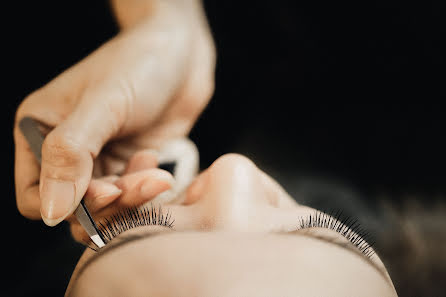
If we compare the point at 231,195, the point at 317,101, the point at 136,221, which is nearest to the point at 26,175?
the point at 136,221

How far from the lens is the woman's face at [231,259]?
463 millimetres

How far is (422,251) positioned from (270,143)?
45 cm

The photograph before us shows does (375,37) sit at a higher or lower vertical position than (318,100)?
higher

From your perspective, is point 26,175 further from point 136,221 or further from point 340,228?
point 340,228

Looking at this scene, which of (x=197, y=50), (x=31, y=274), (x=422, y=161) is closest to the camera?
(x=31, y=274)

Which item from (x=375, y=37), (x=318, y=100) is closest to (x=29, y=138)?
(x=318, y=100)

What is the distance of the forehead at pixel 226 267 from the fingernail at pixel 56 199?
117 millimetres

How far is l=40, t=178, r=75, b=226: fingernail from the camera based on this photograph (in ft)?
1.92

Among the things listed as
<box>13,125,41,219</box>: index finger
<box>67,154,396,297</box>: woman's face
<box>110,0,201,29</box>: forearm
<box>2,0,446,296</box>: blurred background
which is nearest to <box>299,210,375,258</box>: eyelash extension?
<box>67,154,396,297</box>: woman's face

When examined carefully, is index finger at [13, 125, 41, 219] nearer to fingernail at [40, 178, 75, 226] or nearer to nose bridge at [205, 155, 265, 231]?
fingernail at [40, 178, 75, 226]

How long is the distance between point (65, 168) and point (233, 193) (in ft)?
0.90

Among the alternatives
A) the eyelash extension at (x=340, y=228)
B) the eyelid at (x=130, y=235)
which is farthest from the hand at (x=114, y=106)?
the eyelash extension at (x=340, y=228)

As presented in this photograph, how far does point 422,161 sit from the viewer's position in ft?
3.13

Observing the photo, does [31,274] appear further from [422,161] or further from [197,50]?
[422,161]
